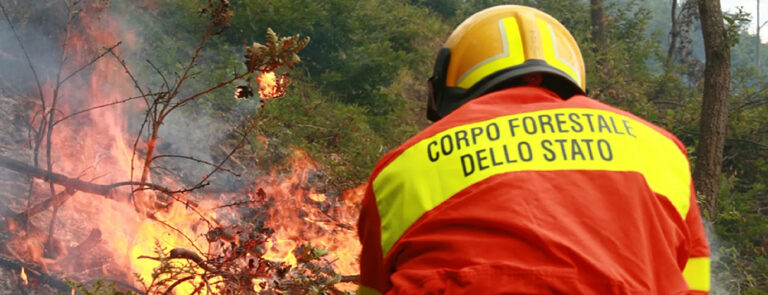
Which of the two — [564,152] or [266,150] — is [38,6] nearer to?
[266,150]

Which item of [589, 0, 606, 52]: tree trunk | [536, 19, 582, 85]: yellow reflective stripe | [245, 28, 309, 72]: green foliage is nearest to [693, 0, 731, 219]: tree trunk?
[589, 0, 606, 52]: tree trunk

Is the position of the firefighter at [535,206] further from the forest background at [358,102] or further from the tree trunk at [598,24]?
the tree trunk at [598,24]

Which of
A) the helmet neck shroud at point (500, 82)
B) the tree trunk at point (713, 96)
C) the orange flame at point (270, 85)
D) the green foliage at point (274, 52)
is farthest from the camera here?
the tree trunk at point (713, 96)

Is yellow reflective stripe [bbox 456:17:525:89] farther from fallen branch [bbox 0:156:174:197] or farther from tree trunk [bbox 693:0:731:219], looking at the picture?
tree trunk [bbox 693:0:731:219]

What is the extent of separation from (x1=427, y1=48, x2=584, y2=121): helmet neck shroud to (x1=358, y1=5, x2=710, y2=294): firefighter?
228 millimetres

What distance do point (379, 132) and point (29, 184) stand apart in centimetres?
469

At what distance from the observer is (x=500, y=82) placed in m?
2.18

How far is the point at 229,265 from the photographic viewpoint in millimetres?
4078

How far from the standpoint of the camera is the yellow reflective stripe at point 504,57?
2236 mm

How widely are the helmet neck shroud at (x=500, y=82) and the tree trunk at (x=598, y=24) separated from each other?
11.6m

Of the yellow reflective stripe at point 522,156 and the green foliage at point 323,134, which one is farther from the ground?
the green foliage at point 323,134

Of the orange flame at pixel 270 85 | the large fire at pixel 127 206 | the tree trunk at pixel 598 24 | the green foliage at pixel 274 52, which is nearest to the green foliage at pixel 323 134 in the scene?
the large fire at pixel 127 206

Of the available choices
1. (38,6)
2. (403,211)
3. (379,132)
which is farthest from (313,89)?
(403,211)

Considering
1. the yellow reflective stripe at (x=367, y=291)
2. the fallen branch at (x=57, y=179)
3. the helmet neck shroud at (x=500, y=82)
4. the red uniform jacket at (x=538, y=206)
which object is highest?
the fallen branch at (x=57, y=179)
